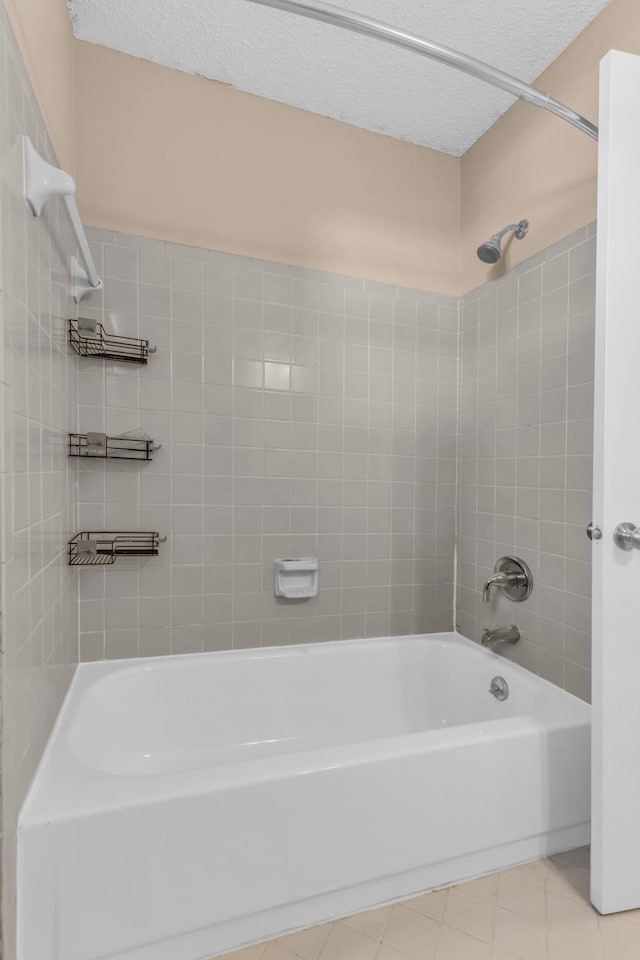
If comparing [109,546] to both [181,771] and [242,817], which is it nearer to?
[181,771]

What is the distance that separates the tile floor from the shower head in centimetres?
197

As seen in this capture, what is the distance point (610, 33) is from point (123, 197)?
1.66 metres

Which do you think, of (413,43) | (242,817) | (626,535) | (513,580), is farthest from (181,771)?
(413,43)

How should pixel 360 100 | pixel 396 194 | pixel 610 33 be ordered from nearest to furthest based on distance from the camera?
pixel 610 33, pixel 360 100, pixel 396 194

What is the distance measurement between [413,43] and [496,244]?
2.61 ft

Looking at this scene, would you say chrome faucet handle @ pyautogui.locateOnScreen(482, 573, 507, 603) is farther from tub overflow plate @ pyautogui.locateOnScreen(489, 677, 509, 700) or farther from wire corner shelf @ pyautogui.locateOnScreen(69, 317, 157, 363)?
wire corner shelf @ pyautogui.locateOnScreen(69, 317, 157, 363)

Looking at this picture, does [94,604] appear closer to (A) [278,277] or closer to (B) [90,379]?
(B) [90,379]

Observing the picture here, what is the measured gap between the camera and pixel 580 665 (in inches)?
64.0

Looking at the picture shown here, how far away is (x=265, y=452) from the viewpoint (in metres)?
2.00

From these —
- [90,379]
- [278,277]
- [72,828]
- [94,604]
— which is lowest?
[72,828]

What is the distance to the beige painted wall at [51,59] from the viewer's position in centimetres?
105

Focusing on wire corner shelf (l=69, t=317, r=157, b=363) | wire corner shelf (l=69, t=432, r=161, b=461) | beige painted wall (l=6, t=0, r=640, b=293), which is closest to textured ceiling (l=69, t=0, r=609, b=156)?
beige painted wall (l=6, t=0, r=640, b=293)

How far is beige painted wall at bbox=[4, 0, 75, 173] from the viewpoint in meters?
1.05

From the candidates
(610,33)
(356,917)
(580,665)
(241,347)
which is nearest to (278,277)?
(241,347)
